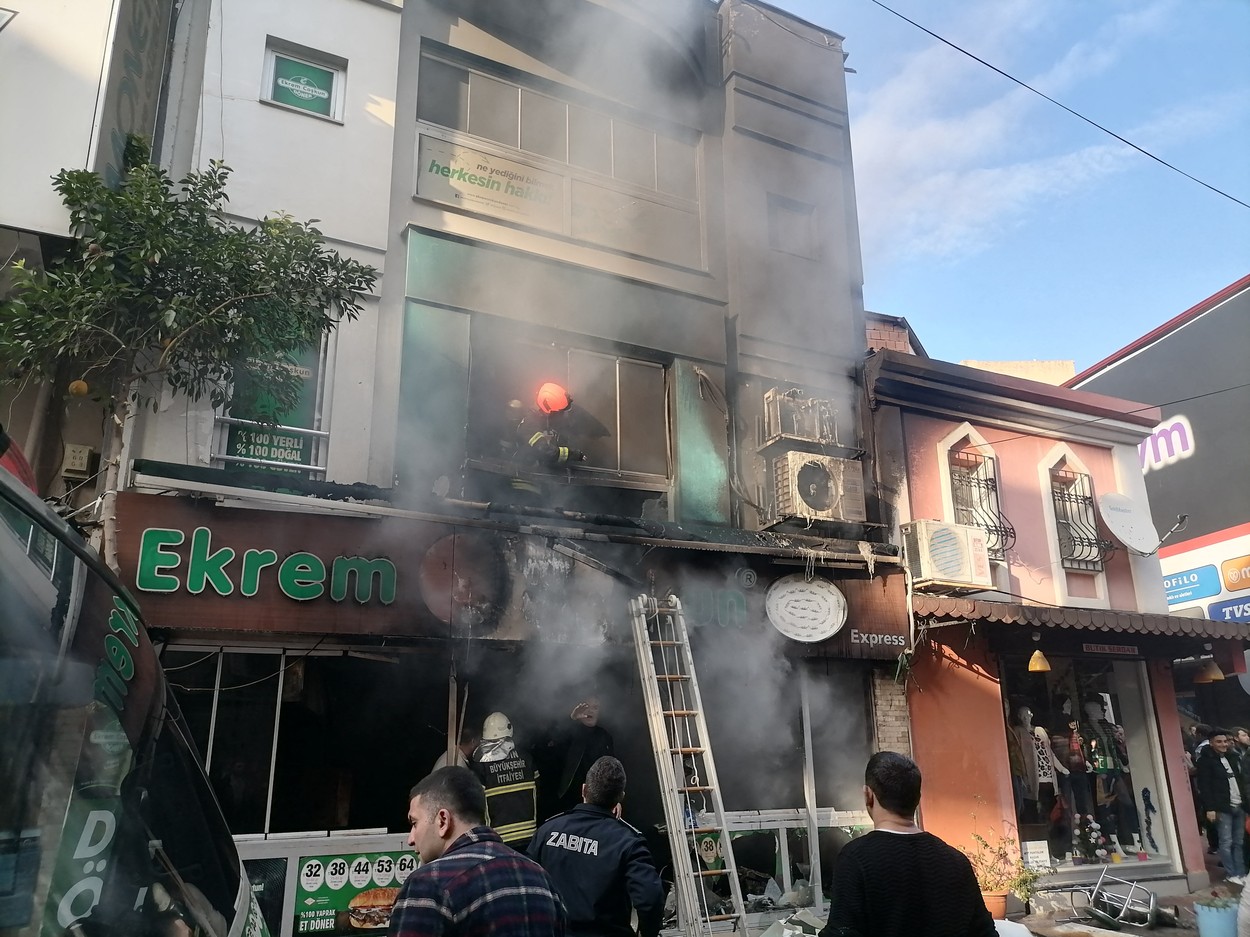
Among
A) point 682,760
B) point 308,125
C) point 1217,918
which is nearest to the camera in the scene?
point 682,760

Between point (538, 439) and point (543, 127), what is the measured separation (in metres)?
3.64

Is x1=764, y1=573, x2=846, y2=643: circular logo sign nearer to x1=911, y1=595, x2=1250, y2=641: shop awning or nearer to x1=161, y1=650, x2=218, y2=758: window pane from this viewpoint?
x1=911, y1=595, x2=1250, y2=641: shop awning

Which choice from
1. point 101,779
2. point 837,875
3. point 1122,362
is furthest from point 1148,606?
point 101,779

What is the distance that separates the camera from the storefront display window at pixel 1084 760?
931 centimetres

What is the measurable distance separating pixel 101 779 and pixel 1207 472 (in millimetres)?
17717

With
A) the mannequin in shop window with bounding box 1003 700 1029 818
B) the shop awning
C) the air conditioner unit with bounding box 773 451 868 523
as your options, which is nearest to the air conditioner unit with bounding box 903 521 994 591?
the shop awning

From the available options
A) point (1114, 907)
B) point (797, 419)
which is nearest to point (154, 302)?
point (797, 419)

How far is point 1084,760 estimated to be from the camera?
32.1 feet

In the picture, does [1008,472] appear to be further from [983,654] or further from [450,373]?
[450,373]

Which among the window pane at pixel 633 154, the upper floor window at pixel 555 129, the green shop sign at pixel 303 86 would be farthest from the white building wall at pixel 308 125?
the window pane at pixel 633 154

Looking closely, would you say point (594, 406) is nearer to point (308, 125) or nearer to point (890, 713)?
point (308, 125)

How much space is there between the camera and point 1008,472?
10.3 metres

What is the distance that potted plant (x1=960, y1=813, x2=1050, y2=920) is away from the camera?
27.1 ft

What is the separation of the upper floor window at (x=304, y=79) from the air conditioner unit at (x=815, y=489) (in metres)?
5.52
